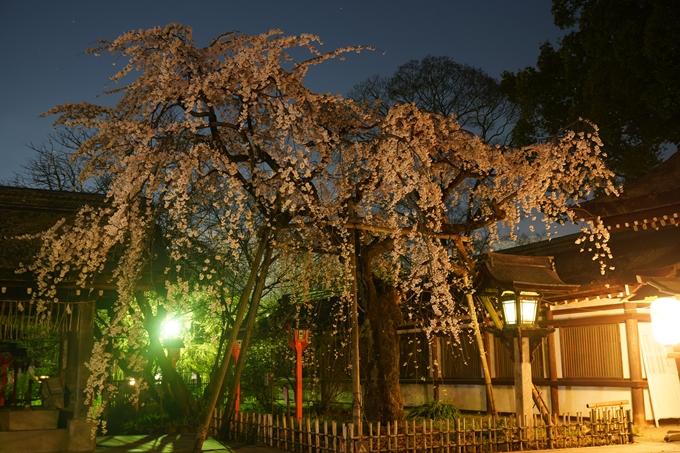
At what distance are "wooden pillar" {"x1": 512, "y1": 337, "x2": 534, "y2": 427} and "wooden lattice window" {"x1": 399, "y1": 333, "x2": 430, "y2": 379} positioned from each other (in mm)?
7490

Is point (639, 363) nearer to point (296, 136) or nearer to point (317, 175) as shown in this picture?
point (317, 175)

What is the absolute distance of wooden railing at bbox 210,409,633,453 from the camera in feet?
32.7

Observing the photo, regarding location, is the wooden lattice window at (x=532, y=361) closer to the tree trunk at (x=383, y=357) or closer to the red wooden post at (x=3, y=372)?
the tree trunk at (x=383, y=357)

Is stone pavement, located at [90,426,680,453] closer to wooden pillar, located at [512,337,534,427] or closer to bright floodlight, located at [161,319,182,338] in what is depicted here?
wooden pillar, located at [512,337,534,427]

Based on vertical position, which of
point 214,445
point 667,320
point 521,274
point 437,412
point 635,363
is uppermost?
point 521,274

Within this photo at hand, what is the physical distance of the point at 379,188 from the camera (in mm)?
12484

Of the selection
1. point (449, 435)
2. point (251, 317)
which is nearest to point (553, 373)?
point (449, 435)

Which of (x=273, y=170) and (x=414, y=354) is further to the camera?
(x=414, y=354)

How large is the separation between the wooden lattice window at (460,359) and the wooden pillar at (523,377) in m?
5.51

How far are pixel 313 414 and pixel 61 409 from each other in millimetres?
6480

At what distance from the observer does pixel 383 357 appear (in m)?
12.0

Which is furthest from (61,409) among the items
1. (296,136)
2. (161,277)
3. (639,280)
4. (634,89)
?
(634,89)

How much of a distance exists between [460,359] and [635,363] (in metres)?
5.18

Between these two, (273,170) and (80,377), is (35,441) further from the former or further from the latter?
(273,170)
